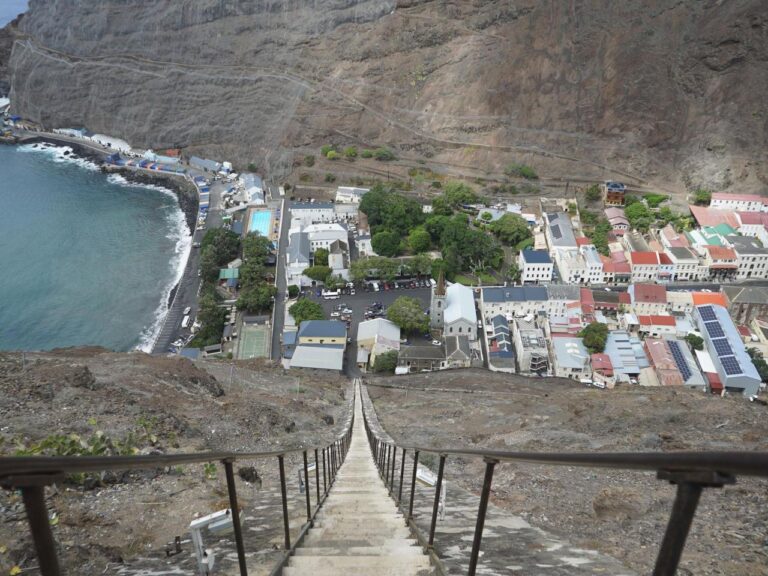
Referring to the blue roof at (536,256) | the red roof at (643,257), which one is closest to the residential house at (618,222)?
the red roof at (643,257)

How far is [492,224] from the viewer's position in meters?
40.5

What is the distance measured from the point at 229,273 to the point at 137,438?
2969 centimetres

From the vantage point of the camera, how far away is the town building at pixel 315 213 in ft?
141

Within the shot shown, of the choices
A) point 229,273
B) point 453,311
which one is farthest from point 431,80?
point 453,311

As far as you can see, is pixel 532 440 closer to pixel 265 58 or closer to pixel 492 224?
pixel 492 224

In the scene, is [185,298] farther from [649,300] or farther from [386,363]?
[649,300]

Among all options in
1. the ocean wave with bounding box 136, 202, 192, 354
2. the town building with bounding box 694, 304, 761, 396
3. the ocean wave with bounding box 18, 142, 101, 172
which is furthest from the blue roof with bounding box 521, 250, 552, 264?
the ocean wave with bounding box 18, 142, 101, 172

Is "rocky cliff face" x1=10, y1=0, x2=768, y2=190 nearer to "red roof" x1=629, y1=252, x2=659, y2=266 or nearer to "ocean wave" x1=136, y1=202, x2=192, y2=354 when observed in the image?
Result: "ocean wave" x1=136, y1=202, x2=192, y2=354

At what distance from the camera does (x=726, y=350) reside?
87.2 ft

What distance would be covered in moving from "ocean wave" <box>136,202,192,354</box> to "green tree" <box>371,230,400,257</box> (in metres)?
13.6

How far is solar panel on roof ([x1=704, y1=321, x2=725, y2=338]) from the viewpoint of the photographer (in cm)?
2769

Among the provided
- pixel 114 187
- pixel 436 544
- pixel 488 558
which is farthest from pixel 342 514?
pixel 114 187

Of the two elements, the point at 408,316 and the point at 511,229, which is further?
the point at 511,229

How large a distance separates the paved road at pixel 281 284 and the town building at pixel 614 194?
24.8 m
